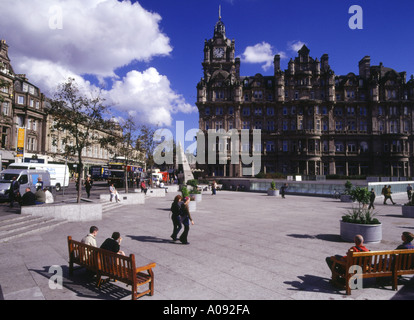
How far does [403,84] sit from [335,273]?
6719 centimetres

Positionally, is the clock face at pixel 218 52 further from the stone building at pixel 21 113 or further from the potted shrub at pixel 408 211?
the potted shrub at pixel 408 211

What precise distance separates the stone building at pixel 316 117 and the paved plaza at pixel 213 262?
43.4 meters

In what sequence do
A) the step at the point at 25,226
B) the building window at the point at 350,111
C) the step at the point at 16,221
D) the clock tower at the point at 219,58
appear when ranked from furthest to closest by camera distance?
the clock tower at the point at 219,58
the building window at the point at 350,111
the step at the point at 16,221
the step at the point at 25,226

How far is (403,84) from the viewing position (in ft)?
188

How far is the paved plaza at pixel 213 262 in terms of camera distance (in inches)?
224

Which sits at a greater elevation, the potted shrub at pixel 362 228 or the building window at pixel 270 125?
the building window at pixel 270 125

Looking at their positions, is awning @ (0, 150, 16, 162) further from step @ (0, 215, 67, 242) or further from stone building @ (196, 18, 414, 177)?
step @ (0, 215, 67, 242)

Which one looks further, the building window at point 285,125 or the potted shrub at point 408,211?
the building window at point 285,125

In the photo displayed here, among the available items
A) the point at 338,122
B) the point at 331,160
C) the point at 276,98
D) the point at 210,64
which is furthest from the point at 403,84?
the point at 210,64

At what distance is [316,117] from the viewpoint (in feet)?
184

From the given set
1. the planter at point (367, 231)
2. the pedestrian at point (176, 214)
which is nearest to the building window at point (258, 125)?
the planter at point (367, 231)

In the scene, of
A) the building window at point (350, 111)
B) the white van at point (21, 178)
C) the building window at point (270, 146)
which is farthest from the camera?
the building window at point (350, 111)

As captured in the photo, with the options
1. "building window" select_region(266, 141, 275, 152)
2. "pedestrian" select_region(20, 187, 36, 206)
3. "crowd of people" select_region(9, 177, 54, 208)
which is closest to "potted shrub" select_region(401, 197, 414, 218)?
"crowd of people" select_region(9, 177, 54, 208)

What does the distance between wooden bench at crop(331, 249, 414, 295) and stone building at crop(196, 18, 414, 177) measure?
48.9 metres
